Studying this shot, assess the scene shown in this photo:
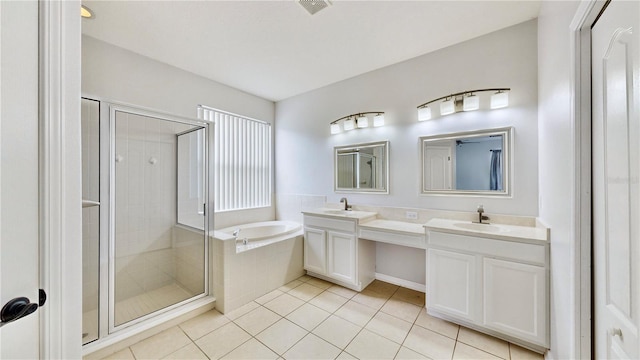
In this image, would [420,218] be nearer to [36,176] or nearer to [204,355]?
[204,355]

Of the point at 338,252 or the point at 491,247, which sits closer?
the point at 491,247

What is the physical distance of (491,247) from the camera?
180 cm

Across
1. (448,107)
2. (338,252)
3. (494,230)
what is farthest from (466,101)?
(338,252)

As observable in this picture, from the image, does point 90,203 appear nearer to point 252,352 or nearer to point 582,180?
point 252,352

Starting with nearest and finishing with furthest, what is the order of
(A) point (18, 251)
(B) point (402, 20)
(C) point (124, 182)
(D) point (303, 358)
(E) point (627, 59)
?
(A) point (18, 251) < (E) point (627, 59) < (D) point (303, 358) < (B) point (402, 20) < (C) point (124, 182)

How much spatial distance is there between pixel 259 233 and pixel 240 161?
1.16 metres

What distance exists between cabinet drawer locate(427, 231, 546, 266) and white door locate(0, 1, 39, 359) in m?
2.36

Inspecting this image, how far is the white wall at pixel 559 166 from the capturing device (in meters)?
1.17

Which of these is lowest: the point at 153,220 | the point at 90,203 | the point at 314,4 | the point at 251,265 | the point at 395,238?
the point at 251,265

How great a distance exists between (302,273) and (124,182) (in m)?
2.26

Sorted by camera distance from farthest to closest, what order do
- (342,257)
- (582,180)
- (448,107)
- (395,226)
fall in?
(342,257) → (395,226) → (448,107) → (582,180)

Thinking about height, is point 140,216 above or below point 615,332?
above

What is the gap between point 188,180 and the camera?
105 inches

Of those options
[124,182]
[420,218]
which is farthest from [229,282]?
[420,218]
